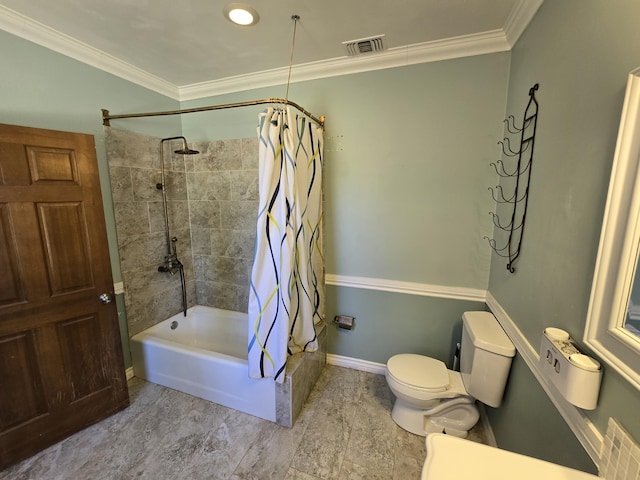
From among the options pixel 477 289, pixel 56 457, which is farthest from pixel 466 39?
pixel 56 457

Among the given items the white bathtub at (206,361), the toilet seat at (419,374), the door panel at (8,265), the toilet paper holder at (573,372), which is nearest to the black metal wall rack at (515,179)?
the toilet paper holder at (573,372)

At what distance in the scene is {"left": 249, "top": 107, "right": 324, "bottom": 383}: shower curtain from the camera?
1.54 meters

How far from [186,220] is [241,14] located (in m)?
1.84

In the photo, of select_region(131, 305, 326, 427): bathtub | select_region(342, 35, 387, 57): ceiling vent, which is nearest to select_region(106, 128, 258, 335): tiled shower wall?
select_region(131, 305, 326, 427): bathtub

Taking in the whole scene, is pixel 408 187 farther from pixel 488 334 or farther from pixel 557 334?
pixel 557 334

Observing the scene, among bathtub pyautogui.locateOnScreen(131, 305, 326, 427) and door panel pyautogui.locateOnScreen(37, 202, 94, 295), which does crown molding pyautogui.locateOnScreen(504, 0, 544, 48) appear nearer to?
bathtub pyautogui.locateOnScreen(131, 305, 326, 427)

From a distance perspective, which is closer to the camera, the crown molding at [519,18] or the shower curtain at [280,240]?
the crown molding at [519,18]

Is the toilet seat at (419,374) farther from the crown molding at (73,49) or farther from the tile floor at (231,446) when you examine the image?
the crown molding at (73,49)

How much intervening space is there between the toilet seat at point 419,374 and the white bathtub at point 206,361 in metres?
0.82

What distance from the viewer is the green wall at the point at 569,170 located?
800 millimetres

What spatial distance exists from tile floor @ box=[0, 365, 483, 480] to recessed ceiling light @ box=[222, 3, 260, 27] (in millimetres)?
2518

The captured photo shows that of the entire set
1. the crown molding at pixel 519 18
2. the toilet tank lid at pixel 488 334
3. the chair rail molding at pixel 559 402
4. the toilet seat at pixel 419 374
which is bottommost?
the toilet seat at pixel 419 374

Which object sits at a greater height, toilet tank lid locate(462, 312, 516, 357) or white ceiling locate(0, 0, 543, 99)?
white ceiling locate(0, 0, 543, 99)

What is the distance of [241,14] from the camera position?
150cm
